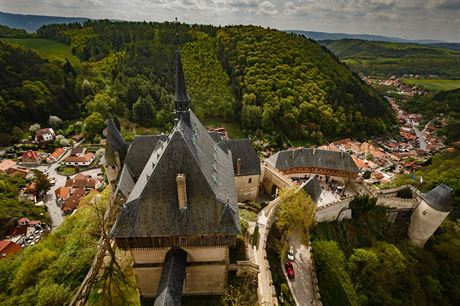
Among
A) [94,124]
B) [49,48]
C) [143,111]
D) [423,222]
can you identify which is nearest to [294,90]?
[143,111]

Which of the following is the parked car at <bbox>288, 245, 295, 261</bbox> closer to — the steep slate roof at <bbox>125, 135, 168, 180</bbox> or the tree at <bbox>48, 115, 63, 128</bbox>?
the steep slate roof at <bbox>125, 135, 168, 180</bbox>

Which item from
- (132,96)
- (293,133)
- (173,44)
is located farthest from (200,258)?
(173,44)

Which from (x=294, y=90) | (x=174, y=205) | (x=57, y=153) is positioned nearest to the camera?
(x=174, y=205)

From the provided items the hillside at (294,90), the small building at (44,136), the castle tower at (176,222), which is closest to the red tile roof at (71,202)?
the small building at (44,136)

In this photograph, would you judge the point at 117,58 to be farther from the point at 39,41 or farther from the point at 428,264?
the point at 428,264

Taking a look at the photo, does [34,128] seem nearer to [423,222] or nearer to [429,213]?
[423,222]

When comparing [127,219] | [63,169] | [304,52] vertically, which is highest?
[304,52]
